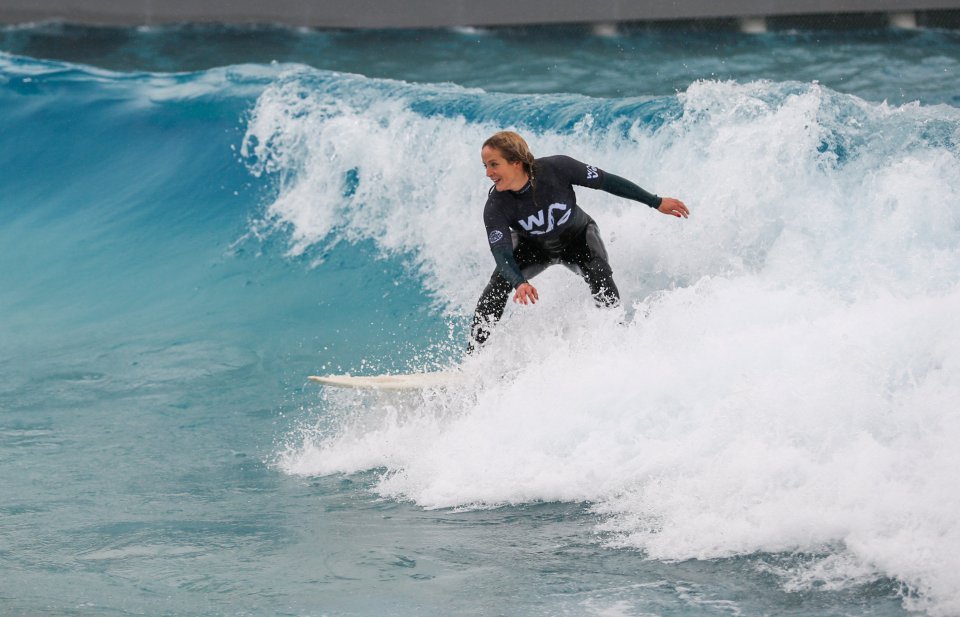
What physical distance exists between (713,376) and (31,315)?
225 inches

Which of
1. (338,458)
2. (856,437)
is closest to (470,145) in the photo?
(338,458)

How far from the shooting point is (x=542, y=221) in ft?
16.0

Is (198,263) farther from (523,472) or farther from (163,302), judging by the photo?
(523,472)

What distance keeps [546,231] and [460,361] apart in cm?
138

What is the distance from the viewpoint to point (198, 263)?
862 centimetres

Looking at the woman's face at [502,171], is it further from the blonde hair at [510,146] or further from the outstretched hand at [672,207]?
the outstretched hand at [672,207]

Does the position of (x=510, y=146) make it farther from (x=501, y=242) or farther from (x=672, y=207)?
(x=672, y=207)

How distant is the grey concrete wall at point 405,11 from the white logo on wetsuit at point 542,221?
447 inches

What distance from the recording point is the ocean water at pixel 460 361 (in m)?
3.35

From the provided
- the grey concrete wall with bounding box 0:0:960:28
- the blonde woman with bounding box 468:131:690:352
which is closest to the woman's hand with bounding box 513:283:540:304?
the blonde woman with bounding box 468:131:690:352

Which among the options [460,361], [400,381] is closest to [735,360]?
[400,381]

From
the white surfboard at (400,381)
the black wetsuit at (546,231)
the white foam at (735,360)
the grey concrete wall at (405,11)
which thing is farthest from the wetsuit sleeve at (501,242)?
the grey concrete wall at (405,11)

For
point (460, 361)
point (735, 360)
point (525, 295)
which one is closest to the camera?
point (735, 360)

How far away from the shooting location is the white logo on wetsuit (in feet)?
15.9
